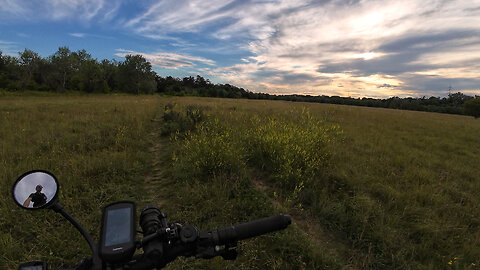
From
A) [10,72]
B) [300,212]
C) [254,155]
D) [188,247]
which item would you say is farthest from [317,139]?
[10,72]

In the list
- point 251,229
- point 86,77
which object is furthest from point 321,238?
point 86,77

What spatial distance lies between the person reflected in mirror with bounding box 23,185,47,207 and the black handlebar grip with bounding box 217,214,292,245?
1.13 meters

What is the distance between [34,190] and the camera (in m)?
1.37

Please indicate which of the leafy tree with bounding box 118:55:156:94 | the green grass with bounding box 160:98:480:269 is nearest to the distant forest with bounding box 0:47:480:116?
the leafy tree with bounding box 118:55:156:94

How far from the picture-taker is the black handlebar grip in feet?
4.30

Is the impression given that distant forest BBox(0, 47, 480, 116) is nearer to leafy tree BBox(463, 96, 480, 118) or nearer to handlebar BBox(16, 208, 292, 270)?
leafy tree BBox(463, 96, 480, 118)

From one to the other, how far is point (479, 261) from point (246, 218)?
3557mm

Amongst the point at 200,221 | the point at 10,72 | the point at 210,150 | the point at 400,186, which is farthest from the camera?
the point at 10,72

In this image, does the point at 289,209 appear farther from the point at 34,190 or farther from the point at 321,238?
the point at 34,190

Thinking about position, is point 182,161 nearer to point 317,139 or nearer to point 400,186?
point 317,139

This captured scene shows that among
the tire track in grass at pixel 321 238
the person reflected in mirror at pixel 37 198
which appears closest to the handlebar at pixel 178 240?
the person reflected in mirror at pixel 37 198

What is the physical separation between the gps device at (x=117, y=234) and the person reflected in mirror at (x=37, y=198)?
45 centimetres

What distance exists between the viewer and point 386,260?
3066mm

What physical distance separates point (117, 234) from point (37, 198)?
2.10 feet
